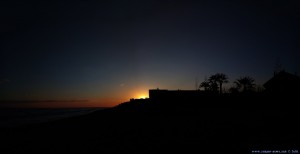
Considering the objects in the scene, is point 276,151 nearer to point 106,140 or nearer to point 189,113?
point 106,140

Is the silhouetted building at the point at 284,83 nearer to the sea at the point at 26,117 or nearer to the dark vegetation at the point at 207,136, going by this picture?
the dark vegetation at the point at 207,136

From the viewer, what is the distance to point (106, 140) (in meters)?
13.5

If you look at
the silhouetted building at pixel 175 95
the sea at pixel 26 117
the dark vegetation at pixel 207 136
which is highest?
the silhouetted building at pixel 175 95

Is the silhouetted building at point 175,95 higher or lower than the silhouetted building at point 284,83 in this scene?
lower

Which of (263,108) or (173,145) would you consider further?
(263,108)

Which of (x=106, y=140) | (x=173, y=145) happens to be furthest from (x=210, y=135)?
(x=106, y=140)

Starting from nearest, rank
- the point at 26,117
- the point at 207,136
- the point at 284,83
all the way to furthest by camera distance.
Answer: the point at 207,136
the point at 284,83
the point at 26,117

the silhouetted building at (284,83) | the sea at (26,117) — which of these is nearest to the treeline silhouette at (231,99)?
the silhouetted building at (284,83)

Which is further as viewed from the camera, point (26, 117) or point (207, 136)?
point (26, 117)

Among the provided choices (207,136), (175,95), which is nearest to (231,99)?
(175,95)

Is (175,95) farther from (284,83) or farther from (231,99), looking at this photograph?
(284,83)

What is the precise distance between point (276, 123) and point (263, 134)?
3.15 m

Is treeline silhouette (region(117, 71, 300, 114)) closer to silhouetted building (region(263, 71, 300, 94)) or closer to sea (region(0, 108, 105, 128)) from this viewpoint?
silhouetted building (region(263, 71, 300, 94))

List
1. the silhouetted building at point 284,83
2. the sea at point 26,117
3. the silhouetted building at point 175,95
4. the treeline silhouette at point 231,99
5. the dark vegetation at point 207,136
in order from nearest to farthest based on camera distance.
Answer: the dark vegetation at point 207,136 < the treeline silhouette at point 231,99 < the silhouetted building at point 175,95 < the silhouetted building at point 284,83 < the sea at point 26,117
